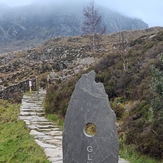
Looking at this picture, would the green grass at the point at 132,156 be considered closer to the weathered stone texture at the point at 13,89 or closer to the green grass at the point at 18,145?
the green grass at the point at 18,145

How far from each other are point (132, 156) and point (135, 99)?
13.1 feet

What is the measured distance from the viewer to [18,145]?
8.84 meters

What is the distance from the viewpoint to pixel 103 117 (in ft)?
A: 16.9

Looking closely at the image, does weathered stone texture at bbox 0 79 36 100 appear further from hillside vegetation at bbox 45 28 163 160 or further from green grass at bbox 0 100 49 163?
green grass at bbox 0 100 49 163

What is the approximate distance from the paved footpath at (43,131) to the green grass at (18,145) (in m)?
0.17

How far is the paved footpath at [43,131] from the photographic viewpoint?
7.49m

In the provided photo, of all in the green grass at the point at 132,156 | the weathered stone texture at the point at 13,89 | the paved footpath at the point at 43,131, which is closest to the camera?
the green grass at the point at 132,156

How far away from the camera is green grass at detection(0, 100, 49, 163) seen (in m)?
7.61

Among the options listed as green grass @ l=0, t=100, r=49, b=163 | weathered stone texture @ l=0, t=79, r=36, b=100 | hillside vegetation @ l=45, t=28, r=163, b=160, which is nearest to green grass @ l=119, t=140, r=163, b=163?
hillside vegetation @ l=45, t=28, r=163, b=160

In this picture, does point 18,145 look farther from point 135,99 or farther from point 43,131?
point 135,99

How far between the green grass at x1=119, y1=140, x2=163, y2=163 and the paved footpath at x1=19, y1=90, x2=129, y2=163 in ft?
0.69

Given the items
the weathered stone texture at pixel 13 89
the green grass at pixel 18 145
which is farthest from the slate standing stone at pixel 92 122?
the weathered stone texture at pixel 13 89

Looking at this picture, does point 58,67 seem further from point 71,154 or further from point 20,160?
point 71,154

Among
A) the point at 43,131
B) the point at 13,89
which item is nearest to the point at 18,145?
the point at 43,131
